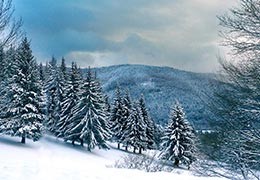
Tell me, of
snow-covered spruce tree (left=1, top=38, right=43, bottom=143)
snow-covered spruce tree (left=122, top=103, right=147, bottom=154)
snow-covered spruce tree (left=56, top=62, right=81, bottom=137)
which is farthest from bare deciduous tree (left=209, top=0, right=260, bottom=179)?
snow-covered spruce tree (left=122, top=103, right=147, bottom=154)

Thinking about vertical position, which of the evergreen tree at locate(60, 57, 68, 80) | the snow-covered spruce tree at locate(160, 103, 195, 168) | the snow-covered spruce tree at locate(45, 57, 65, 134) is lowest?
the snow-covered spruce tree at locate(160, 103, 195, 168)

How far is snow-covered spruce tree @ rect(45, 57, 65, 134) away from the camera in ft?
174

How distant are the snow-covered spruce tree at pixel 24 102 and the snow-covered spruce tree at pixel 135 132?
15.0m

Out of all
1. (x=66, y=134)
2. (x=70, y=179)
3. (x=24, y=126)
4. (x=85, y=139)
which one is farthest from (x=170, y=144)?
(x=70, y=179)

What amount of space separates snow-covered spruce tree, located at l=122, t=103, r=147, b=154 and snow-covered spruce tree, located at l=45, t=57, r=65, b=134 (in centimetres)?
962

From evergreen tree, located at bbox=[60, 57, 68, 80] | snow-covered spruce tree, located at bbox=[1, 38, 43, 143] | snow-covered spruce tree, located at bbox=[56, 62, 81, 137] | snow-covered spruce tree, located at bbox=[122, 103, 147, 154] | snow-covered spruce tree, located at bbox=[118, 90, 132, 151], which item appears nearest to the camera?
snow-covered spruce tree, located at bbox=[1, 38, 43, 143]

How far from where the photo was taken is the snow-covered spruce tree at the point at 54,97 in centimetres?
5300

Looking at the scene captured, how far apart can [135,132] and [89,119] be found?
10.4 m

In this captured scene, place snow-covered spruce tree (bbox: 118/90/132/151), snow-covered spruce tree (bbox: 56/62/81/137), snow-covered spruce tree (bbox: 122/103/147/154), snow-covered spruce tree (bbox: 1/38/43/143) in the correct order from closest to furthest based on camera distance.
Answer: snow-covered spruce tree (bbox: 1/38/43/143) < snow-covered spruce tree (bbox: 56/62/81/137) < snow-covered spruce tree (bbox: 122/103/147/154) < snow-covered spruce tree (bbox: 118/90/132/151)

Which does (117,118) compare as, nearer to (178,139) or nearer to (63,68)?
(63,68)

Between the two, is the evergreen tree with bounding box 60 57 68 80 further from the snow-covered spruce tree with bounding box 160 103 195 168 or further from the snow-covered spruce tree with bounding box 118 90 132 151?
the snow-covered spruce tree with bounding box 160 103 195 168

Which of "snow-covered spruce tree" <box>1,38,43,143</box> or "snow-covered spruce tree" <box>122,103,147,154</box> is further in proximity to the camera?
"snow-covered spruce tree" <box>122,103,147,154</box>

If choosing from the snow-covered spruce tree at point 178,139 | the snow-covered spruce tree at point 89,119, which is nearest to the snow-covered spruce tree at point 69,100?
the snow-covered spruce tree at point 89,119

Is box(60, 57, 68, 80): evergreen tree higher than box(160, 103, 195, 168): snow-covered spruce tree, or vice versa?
box(60, 57, 68, 80): evergreen tree
